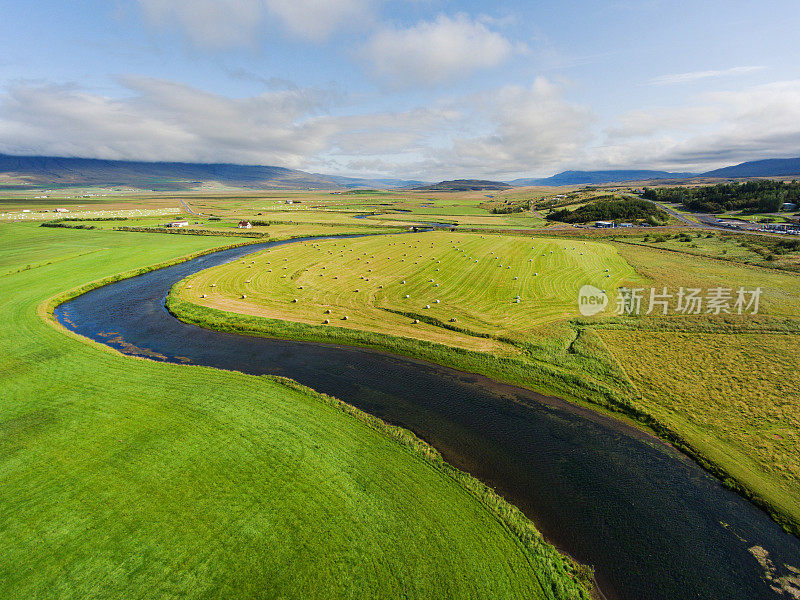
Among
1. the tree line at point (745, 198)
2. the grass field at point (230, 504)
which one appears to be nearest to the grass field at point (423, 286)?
the grass field at point (230, 504)

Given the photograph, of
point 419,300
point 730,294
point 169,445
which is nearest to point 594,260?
point 730,294

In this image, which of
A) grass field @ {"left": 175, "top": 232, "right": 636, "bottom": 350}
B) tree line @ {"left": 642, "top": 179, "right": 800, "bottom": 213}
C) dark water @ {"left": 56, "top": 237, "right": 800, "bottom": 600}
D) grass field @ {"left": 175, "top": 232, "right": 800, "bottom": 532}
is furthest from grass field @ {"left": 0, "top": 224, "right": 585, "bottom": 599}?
tree line @ {"left": 642, "top": 179, "right": 800, "bottom": 213}

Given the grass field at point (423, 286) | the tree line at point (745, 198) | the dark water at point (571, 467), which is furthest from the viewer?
the tree line at point (745, 198)

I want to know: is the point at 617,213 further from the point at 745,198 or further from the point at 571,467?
the point at 571,467

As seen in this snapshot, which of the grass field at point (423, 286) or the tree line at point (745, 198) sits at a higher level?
the tree line at point (745, 198)

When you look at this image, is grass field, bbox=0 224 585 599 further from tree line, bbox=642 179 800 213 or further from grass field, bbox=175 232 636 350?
tree line, bbox=642 179 800 213

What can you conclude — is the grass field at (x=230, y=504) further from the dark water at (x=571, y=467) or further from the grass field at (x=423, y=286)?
the grass field at (x=423, y=286)
